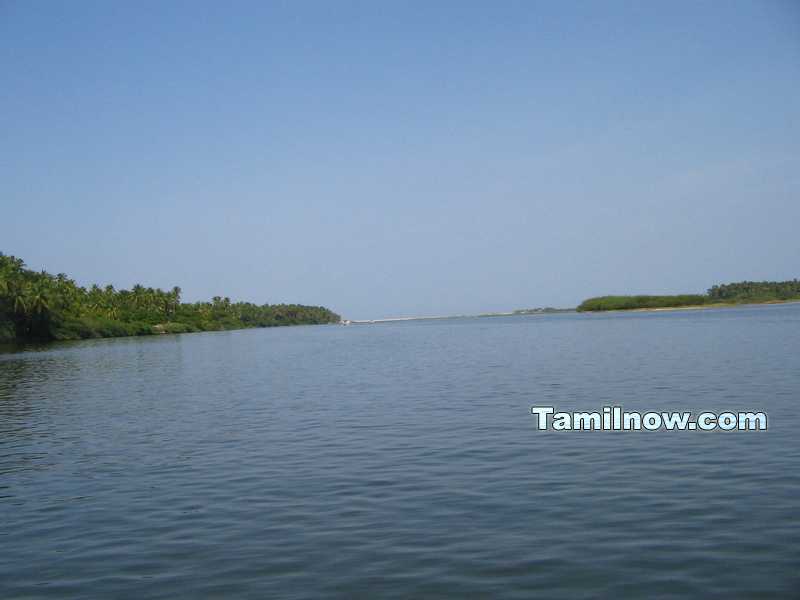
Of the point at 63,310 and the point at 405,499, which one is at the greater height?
the point at 63,310

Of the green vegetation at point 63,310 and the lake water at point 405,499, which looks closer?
the lake water at point 405,499

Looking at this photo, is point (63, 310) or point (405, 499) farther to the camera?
point (63, 310)

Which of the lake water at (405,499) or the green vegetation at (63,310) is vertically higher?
the green vegetation at (63,310)

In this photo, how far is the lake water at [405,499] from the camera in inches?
412

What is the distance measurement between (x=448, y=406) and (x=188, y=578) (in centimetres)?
1765

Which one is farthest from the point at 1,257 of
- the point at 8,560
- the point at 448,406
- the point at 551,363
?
the point at 8,560

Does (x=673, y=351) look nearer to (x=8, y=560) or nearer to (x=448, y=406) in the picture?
(x=448, y=406)

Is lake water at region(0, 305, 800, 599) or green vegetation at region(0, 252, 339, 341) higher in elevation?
green vegetation at region(0, 252, 339, 341)

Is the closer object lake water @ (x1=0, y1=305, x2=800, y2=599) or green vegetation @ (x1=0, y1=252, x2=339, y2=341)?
lake water @ (x1=0, y1=305, x2=800, y2=599)

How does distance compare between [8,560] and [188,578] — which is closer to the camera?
[188,578]

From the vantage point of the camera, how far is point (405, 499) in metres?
14.7

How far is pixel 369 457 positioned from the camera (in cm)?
1898

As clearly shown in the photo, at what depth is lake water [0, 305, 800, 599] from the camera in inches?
412

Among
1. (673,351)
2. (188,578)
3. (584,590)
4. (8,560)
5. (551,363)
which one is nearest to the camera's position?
(584,590)
